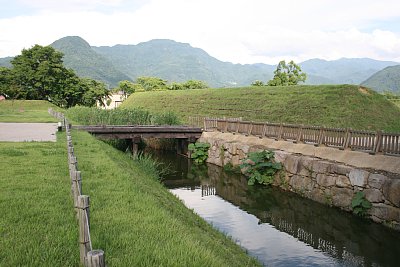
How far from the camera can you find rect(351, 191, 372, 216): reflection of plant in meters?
13.6

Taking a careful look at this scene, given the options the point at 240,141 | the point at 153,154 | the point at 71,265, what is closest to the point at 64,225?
the point at 71,265

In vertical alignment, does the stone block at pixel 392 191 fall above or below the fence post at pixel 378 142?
below

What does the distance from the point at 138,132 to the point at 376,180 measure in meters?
17.0

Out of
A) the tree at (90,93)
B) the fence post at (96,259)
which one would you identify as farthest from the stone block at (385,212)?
the tree at (90,93)

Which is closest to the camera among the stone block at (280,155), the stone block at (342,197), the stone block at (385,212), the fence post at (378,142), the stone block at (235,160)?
the stone block at (385,212)

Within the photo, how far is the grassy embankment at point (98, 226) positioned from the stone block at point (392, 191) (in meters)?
7.11

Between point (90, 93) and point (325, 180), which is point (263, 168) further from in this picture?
point (90, 93)

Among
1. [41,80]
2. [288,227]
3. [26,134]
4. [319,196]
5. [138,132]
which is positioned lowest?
[288,227]

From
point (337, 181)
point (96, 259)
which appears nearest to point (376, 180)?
point (337, 181)

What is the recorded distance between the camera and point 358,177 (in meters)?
14.2

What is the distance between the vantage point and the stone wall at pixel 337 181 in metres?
12.8

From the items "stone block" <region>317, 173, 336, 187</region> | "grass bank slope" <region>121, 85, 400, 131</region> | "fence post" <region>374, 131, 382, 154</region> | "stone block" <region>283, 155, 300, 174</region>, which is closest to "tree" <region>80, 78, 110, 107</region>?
"grass bank slope" <region>121, 85, 400, 131</region>

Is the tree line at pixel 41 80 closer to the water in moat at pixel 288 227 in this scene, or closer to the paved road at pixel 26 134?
the paved road at pixel 26 134

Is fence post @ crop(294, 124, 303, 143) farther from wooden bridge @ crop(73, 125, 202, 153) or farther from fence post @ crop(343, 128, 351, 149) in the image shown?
wooden bridge @ crop(73, 125, 202, 153)
